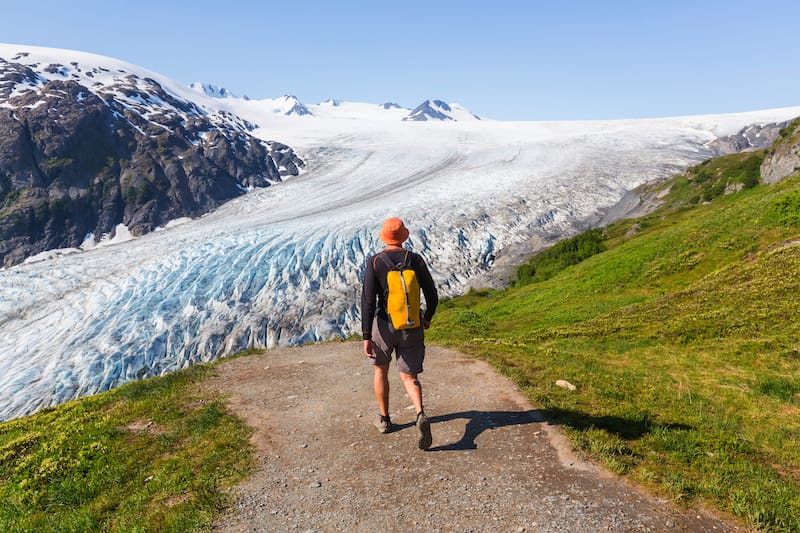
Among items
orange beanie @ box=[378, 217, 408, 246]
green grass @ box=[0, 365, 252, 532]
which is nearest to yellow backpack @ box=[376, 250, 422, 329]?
orange beanie @ box=[378, 217, 408, 246]

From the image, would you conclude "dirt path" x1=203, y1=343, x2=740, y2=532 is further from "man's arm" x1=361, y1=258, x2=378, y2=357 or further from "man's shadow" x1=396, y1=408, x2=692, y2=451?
"man's arm" x1=361, y1=258, x2=378, y2=357

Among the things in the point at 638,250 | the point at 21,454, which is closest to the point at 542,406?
the point at 21,454

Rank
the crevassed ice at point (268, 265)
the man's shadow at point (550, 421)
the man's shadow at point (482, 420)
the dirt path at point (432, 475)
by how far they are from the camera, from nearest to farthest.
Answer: the dirt path at point (432, 475) < the man's shadow at point (482, 420) < the man's shadow at point (550, 421) < the crevassed ice at point (268, 265)

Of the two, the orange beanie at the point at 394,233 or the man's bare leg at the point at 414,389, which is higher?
the orange beanie at the point at 394,233

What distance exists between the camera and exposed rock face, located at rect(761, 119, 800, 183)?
96.9 feet

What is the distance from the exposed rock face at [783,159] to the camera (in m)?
29.5

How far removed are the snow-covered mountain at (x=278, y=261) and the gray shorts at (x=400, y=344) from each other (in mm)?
25772

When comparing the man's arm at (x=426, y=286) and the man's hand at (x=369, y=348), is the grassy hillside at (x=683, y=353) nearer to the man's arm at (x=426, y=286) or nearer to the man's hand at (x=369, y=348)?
the man's arm at (x=426, y=286)

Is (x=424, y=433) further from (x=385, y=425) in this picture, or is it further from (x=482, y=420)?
(x=482, y=420)

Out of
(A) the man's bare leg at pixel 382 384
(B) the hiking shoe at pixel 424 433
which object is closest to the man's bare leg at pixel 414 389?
(B) the hiking shoe at pixel 424 433

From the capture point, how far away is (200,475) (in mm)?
5996

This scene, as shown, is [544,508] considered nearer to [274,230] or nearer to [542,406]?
[542,406]

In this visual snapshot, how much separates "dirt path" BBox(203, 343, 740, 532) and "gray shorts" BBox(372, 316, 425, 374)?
117 centimetres

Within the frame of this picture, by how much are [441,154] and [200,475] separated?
78241 millimetres
